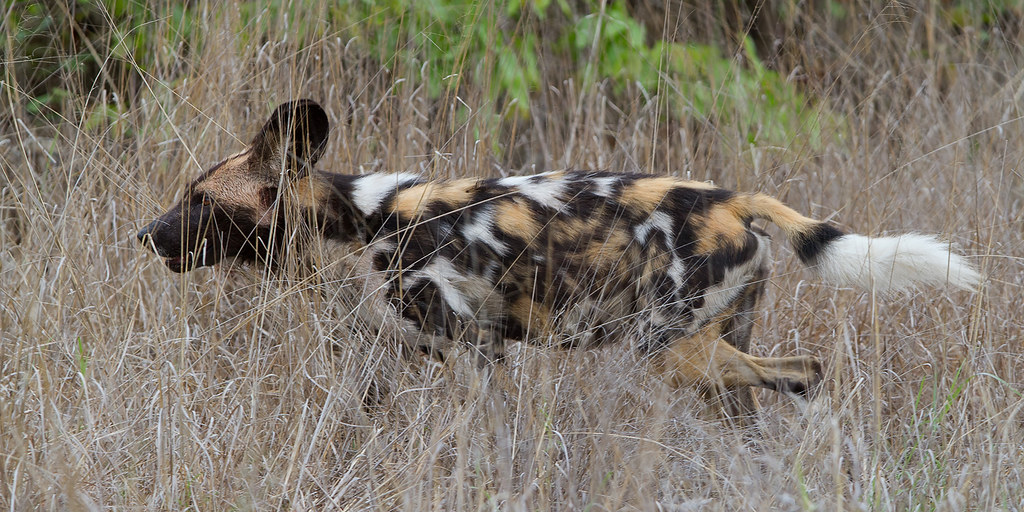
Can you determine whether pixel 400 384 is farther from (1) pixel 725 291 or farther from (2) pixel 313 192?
(1) pixel 725 291

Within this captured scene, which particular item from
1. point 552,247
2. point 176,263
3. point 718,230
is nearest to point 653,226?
point 718,230

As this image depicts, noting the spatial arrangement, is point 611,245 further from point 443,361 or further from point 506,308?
point 443,361

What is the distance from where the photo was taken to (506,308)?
3346 mm

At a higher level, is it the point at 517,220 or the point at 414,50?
the point at 414,50

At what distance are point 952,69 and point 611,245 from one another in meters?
4.62

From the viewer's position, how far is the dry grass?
2.57m

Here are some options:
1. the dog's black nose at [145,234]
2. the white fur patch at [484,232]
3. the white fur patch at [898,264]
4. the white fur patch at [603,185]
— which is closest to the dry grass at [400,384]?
the white fur patch at [898,264]

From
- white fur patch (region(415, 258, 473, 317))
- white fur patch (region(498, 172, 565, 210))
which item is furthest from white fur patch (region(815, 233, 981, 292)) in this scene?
white fur patch (region(415, 258, 473, 317))

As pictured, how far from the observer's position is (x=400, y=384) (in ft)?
10.2

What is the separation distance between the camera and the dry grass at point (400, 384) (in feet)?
8.43

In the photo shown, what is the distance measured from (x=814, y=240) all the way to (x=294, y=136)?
5.45ft

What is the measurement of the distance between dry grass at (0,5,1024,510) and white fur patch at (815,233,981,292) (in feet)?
0.44

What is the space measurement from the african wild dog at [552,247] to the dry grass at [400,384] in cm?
14

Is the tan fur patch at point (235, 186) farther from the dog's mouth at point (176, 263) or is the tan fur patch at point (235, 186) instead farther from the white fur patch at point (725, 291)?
the white fur patch at point (725, 291)
